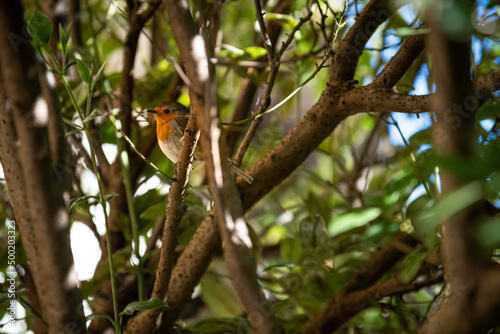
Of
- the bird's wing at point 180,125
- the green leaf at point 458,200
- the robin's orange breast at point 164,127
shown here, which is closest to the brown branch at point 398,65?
the green leaf at point 458,200

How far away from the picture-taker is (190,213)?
103 centimetres

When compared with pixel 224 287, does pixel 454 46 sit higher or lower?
lower

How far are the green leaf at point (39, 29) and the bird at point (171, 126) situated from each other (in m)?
0.44

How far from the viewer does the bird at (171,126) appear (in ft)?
3.80

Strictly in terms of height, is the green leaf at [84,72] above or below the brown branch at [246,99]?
below

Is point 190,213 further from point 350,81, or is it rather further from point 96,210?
point 350,81

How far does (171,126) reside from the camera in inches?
51.5

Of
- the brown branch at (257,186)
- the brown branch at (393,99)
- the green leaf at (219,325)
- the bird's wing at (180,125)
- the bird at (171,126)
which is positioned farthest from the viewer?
the bird's wing at (180,125)

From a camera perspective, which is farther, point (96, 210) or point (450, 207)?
point (96, 210)

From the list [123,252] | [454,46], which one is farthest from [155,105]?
[454,46]

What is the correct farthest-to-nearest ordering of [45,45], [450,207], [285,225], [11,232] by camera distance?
[285,225]
[11,232]
[45,45]
[450,207]

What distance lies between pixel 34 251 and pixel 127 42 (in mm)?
493

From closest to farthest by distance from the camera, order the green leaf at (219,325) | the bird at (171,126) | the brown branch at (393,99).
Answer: the brown branch at (393,99), the green leaf at (219,325), the bird at (171,126)

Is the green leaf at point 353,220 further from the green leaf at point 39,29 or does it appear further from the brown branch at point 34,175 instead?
the green leaf at point 39,29
